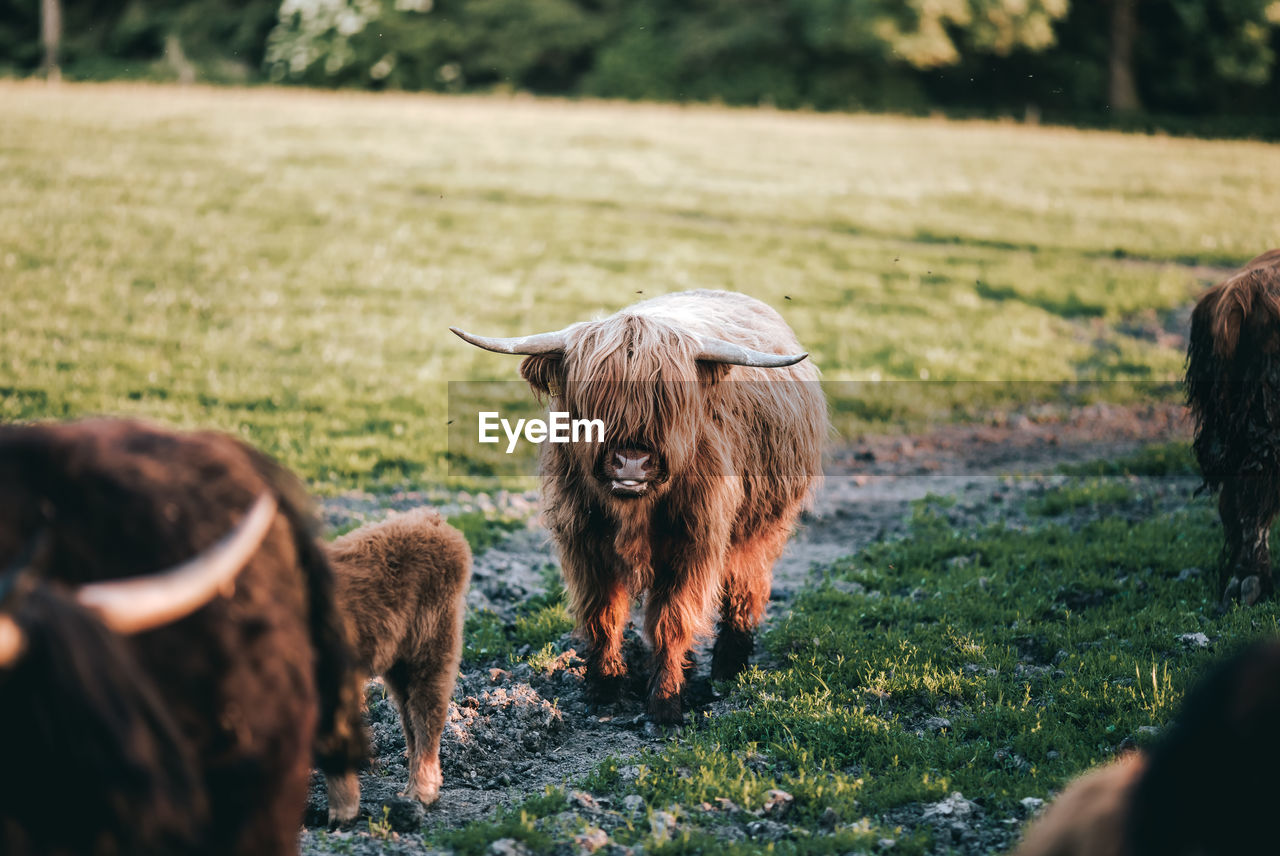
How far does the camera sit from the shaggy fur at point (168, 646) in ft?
6.53

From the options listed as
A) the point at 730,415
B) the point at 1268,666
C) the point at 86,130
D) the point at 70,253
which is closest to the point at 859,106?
the point at 86,130

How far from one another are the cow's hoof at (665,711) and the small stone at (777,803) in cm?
91

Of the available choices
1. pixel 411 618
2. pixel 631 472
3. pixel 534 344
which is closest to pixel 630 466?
pixel 631 472

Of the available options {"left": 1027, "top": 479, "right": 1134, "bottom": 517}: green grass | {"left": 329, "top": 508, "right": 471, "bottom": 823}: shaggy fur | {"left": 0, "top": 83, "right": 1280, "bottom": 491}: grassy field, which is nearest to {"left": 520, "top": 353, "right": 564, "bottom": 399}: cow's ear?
{"left": 329, "top": 508, "right": 471, "bottom": 823}: shaggy fur

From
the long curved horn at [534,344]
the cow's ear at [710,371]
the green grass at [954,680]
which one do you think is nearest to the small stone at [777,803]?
the green grass at [954,680]

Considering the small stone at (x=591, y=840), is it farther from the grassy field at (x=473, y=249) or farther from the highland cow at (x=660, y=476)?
the grassy field at (x=473, y=249)

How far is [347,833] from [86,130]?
18.3 meters

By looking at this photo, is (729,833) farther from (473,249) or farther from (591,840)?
(473,249)

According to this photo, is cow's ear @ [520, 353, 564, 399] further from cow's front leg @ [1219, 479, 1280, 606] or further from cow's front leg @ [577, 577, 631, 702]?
cow's front leg @ [1219, 479, 1280, 606]

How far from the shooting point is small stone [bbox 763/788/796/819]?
3.88 meters

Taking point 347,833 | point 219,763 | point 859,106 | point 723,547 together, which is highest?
point 859,106

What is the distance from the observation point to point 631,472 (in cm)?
445

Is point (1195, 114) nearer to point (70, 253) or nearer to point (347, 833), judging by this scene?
point (70, 253)

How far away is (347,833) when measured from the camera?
379 cm
